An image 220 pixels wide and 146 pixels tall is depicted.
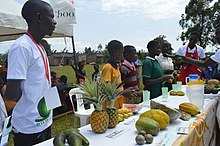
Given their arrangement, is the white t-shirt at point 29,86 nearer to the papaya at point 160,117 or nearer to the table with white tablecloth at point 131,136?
the table with white tablecloth at point 131,136

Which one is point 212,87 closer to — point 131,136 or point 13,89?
point 131,136

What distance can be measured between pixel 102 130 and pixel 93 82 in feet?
1.02

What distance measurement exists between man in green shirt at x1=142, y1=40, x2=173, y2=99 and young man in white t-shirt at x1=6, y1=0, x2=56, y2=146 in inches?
68.2

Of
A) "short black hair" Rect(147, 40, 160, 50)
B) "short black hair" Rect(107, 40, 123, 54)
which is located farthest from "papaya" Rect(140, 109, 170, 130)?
"short black hair" Rect(147, 40, 160, 50)

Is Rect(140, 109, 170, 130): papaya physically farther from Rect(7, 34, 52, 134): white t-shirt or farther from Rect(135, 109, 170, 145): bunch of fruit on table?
Rect(7, 34, 52, 134): white t-shirt

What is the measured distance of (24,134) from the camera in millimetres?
1599

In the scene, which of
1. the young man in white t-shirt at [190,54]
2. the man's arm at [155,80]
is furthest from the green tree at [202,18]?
the man's arm at [155,80]

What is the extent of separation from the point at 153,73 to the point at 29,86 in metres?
2.01

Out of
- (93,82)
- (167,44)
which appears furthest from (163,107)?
(167,44)

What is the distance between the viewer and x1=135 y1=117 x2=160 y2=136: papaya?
157 cm

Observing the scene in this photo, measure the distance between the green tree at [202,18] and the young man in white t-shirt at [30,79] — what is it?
695 inches

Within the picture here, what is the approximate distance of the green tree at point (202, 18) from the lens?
18359 mm

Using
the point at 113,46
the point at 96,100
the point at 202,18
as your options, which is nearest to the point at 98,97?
the point at 96,100

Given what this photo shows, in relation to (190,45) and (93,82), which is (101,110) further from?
(190,45)
